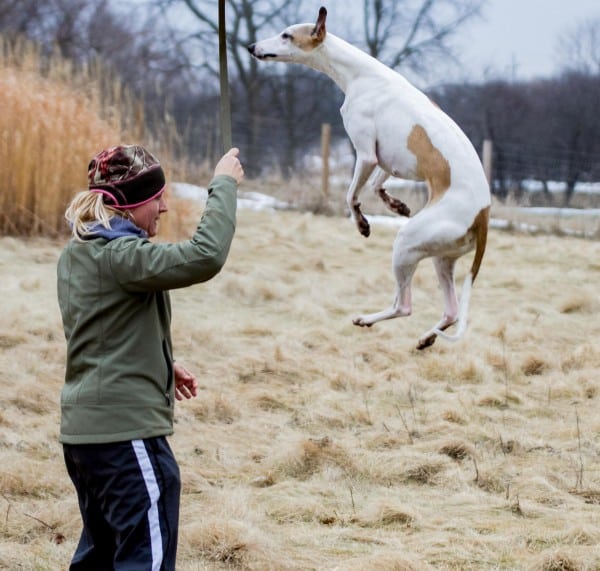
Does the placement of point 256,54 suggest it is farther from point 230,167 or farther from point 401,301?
point 401,301

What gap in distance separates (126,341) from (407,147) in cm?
110

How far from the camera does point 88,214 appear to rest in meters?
2.63

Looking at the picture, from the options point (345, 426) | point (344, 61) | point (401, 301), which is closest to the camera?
point (344, 61)

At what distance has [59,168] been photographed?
28.5ft

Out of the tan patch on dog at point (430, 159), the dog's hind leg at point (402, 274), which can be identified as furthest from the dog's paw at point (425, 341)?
the tan patch on dog at point (430, 159)

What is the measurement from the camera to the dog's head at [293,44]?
128 inches

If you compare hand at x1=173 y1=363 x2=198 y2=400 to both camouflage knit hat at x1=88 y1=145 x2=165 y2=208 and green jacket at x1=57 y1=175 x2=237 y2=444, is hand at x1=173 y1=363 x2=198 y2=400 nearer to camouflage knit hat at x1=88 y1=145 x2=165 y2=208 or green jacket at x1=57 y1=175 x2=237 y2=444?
green jacket at x1=57 y1=175 x2=237 y2=444

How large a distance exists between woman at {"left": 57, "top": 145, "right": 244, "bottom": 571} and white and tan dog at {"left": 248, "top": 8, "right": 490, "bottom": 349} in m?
0.66

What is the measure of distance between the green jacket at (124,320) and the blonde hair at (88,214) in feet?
0.11

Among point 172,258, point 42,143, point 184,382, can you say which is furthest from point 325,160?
point 172,258

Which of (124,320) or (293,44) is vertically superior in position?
(293,44)

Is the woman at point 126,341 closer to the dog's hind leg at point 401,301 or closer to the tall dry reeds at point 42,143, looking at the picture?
the dog's hind leg at point 401,301

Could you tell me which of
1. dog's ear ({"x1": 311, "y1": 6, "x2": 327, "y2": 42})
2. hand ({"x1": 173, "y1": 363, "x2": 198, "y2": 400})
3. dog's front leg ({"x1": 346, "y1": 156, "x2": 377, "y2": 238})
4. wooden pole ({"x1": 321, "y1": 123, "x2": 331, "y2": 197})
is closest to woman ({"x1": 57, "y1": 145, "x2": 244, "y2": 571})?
hand ({"x1": 173, "y1": 363, "x2": 198, "y2": 400})

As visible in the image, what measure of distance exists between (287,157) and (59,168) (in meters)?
12.9
